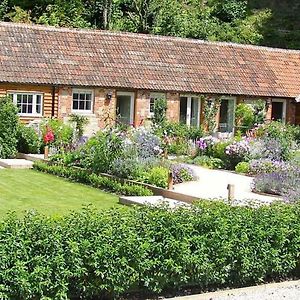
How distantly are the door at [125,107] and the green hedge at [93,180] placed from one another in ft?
28.6

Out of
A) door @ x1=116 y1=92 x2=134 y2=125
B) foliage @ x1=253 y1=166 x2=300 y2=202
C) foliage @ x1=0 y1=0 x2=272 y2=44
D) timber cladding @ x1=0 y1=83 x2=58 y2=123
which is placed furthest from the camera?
foliage @ x1=0 y1=0 x2=272 y2=44

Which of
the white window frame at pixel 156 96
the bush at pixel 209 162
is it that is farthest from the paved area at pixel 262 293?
the white window frame at pixel 156 96

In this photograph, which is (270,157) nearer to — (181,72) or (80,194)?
(80,194)

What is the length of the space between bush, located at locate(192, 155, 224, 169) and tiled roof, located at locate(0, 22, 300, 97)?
6394 millimetres

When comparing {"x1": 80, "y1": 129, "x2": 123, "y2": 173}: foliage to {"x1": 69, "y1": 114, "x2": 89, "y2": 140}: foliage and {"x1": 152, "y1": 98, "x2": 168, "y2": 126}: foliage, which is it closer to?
{"x1": 69, "y1": 114, "x2": 89, "y2": 140}: foliage

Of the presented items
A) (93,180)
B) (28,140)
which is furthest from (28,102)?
(93,180)

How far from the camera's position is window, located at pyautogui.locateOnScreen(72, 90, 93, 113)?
2892cm

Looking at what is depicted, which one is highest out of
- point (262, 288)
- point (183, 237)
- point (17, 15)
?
point (17, 15)

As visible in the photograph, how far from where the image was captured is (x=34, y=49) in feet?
94.3

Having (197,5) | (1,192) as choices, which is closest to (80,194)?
(1,192)

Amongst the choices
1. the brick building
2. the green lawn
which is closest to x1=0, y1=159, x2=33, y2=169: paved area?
the green lawn

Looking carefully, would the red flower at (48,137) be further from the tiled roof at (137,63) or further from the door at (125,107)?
the door at (125,107)

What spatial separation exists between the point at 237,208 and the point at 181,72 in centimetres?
2204

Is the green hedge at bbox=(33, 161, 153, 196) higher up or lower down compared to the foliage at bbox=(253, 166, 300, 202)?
lower down
